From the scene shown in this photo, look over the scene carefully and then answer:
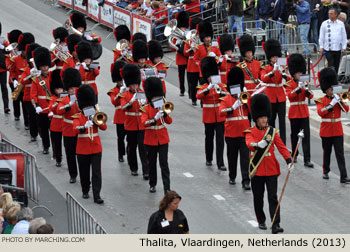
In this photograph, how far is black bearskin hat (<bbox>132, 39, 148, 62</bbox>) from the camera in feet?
58.1

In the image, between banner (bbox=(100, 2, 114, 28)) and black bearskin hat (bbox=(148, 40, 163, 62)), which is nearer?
black bearskin hat (bbox=(148, 40, 163, 62))

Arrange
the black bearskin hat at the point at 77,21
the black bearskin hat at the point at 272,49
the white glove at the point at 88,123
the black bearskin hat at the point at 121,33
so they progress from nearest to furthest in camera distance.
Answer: the white glove at the point at 88,123, the black bearskin hat at the point at 272,49, the black bearskin hat at the point at 121,33, the black bearskin hat at the point at 77,21

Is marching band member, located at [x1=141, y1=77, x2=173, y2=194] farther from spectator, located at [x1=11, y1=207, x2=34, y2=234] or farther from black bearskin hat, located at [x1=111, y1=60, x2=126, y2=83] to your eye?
spectator, located at [x1=11, y1=207, x2=34, y2=234]

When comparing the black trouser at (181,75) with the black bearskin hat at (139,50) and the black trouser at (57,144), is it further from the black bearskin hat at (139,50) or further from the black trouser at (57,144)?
the black trouser at (57,144)

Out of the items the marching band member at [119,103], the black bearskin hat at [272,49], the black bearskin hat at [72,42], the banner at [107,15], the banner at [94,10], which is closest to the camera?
the marching band member at [119,103]

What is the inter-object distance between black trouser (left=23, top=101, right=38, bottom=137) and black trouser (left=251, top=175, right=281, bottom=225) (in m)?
5.75

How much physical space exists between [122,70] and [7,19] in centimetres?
1295

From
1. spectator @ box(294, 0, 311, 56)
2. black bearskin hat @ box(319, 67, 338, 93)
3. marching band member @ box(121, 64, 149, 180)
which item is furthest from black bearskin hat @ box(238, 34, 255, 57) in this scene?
spectator @ box(294, 0, 311, 56)

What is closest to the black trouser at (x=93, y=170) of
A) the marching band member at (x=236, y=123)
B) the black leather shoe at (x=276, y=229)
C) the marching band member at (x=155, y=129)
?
the marching band member at (x=155, y=129)

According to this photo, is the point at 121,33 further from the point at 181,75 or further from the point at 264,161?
the point at 264,161

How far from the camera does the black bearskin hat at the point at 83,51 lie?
58.2 ft

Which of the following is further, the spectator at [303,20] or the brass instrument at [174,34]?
the spectator at [303,20]

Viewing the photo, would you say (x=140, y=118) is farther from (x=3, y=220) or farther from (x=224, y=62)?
(x=3, y=220)

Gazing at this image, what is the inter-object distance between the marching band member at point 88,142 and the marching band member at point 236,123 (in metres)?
1.92
